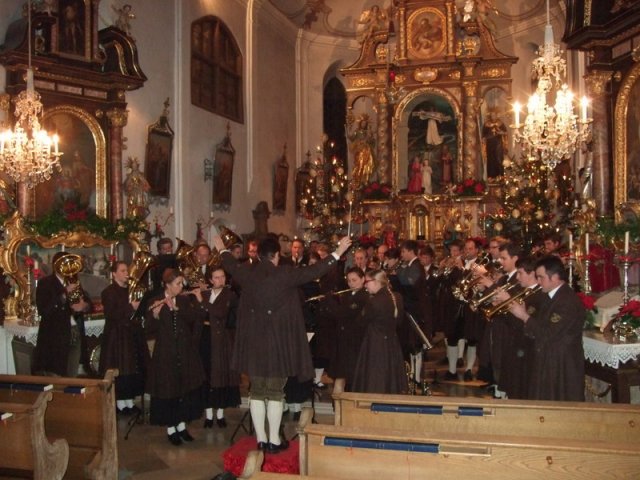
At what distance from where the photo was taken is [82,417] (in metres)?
5.63

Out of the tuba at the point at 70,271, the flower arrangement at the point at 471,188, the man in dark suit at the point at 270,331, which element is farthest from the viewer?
the flower arrangement at the point at 471,188

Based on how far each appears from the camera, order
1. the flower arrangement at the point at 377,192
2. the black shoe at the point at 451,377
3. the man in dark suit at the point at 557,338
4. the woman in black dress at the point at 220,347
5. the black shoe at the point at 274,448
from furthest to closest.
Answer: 1. the flower arrangement at the point at 377,192
2. the black shoe at the point at 451,377
3. the woman in black dress at the point at 220,347
4. the black shoe at the point at 274,448
5. the man in dark suit at the point at 557,338

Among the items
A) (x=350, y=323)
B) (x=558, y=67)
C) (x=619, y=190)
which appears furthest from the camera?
(x=619, y=190)

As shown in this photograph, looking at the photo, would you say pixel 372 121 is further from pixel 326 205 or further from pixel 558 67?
pixel 558 67

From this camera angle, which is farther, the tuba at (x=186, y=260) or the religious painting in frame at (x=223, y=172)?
the religious painting in frame at (x=223, y=172)

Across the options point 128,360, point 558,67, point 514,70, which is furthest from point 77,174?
point 514,70

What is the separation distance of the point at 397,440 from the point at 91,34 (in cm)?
977

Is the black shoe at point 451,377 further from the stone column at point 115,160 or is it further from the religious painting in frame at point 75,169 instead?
the religious painting in frame at point 75,169

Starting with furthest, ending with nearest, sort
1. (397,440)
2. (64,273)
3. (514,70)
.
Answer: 1. (514,70)
2. (64,273)
3. (397,440)

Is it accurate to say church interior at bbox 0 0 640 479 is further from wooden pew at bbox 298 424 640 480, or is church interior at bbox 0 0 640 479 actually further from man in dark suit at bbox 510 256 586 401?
man in dark suit at bbox 510 256 586 401

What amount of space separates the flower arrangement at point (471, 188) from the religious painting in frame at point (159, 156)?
8.56m

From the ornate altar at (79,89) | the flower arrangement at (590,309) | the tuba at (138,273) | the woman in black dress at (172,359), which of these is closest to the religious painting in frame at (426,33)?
the ornate altar at (79,89)

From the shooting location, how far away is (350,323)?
758 cm

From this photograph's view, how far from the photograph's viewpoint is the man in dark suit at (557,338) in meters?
5.39
